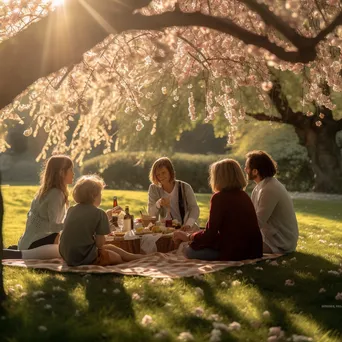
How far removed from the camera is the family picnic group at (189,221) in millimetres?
7695

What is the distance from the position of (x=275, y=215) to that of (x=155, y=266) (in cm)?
210

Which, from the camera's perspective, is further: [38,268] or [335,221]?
[335,221]

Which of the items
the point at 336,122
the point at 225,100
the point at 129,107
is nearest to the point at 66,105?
the point at 129,107

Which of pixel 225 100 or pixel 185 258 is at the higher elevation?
pixel 225 100

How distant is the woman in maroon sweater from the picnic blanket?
0.46ft

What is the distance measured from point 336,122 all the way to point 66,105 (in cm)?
1604

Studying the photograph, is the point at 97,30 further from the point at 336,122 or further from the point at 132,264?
the point at 336,122

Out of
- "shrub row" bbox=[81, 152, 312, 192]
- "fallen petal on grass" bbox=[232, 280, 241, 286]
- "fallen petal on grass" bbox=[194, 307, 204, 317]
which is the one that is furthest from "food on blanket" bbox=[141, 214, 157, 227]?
"shrub row" bbox=[81, 152, 312, 192]

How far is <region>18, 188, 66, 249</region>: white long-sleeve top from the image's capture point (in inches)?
334

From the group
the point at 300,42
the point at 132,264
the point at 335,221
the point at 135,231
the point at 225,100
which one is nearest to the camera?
the point at 300,42

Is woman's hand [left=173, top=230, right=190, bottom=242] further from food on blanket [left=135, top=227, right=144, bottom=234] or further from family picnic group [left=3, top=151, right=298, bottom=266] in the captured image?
food on blanket [left=135, top=227, right=144, bottom=234]

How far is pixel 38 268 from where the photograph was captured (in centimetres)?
783

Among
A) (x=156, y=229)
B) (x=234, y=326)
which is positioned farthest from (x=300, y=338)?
(x=156, y=229)

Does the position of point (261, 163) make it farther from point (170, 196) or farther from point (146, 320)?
point (146, 320)
